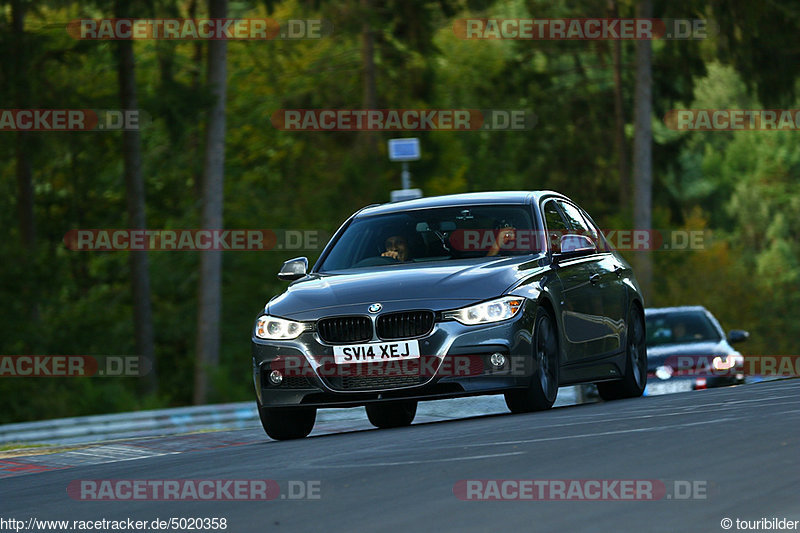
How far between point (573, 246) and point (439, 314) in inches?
75.6

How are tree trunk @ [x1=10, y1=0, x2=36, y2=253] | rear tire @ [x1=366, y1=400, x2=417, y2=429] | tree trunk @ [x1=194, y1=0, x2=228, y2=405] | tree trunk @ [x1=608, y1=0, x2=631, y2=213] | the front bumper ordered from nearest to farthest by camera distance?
the front bumper, rear tire @ [x1=366, y1=400, x2=417, y2=429], tree trunk @ [x1=194, y1=0, x2=228, y2=405], tree trunk @ [x1=10, y1=0, x2=36, y2=253], tree trunk @ [x1=608, y1=0, x2=631, y2=213]

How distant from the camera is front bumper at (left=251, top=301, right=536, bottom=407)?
35.6 feet

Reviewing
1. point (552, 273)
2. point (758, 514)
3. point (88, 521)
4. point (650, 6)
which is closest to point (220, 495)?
point (88, 521)

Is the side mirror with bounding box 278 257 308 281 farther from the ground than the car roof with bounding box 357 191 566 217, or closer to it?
closer to it

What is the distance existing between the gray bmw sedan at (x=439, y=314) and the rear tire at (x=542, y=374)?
0.01 meters

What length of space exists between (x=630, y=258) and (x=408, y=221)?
28.0m

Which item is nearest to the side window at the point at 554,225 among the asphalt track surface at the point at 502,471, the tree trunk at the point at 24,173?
the asphalt track surface at the point at 502,471

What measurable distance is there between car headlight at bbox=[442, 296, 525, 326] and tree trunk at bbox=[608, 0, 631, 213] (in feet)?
111

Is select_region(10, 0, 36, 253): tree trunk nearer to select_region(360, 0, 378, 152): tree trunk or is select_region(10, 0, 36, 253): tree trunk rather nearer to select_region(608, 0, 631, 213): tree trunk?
select_region(360, 0, 378, 152): tree trunk

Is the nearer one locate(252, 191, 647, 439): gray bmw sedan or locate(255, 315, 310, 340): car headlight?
locate(252, 191, 647, 439): gray bmw sedan

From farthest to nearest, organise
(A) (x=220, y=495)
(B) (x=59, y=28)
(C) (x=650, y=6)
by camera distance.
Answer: (B) (x=59, y=28) < (C) (x=650, y=6) < (A) (x=220, y=495)

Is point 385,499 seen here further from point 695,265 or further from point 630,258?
point 695,265

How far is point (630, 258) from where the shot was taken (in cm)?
3997

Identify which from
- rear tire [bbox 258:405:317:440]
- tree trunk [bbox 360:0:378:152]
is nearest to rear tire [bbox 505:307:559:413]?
rear tire [bbox 258:405:317:440]
